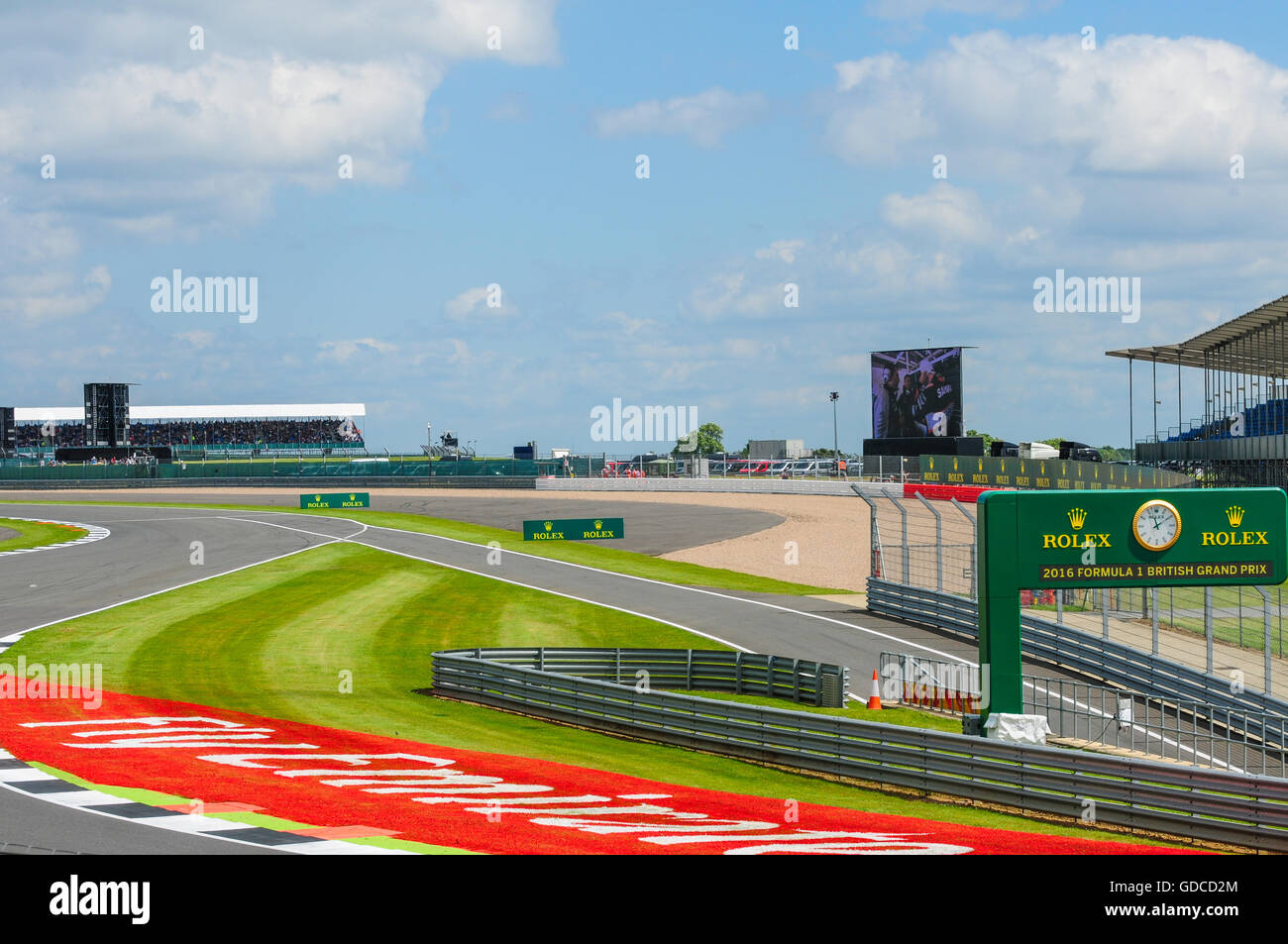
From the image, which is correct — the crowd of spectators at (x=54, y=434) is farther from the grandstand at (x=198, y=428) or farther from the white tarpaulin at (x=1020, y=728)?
the white tarpaulin at (x=1020, y=728)

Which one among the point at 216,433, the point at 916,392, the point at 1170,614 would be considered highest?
the point at 216,433

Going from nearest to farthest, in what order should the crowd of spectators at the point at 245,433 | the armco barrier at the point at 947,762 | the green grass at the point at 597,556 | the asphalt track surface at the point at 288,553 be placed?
1. the asphalt track surface at the point at 288,553
2. the armco barrier at the point at 947,762
3. the green grass at the point at 597,556
4. the crowd of spectators at the point at 245,433

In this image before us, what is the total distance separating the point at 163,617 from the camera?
3039 cm

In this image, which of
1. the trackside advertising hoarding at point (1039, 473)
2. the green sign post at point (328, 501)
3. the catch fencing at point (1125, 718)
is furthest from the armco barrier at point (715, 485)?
the catch fencing at point (1125, 718)

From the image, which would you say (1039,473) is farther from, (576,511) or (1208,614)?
(1208,614)

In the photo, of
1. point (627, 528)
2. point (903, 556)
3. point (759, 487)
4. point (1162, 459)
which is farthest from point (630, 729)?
point (1162, 459)

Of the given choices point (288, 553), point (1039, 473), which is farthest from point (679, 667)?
point (1039, 473)

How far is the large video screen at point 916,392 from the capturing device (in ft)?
259

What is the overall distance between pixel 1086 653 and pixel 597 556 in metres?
24.5

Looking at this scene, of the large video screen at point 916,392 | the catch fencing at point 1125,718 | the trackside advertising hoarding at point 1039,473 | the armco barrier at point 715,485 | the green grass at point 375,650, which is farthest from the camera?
the large video screen at point 916,392

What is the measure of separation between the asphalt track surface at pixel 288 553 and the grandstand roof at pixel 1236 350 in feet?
91.3

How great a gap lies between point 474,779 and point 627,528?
4210cm

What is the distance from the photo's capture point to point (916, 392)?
263ft
